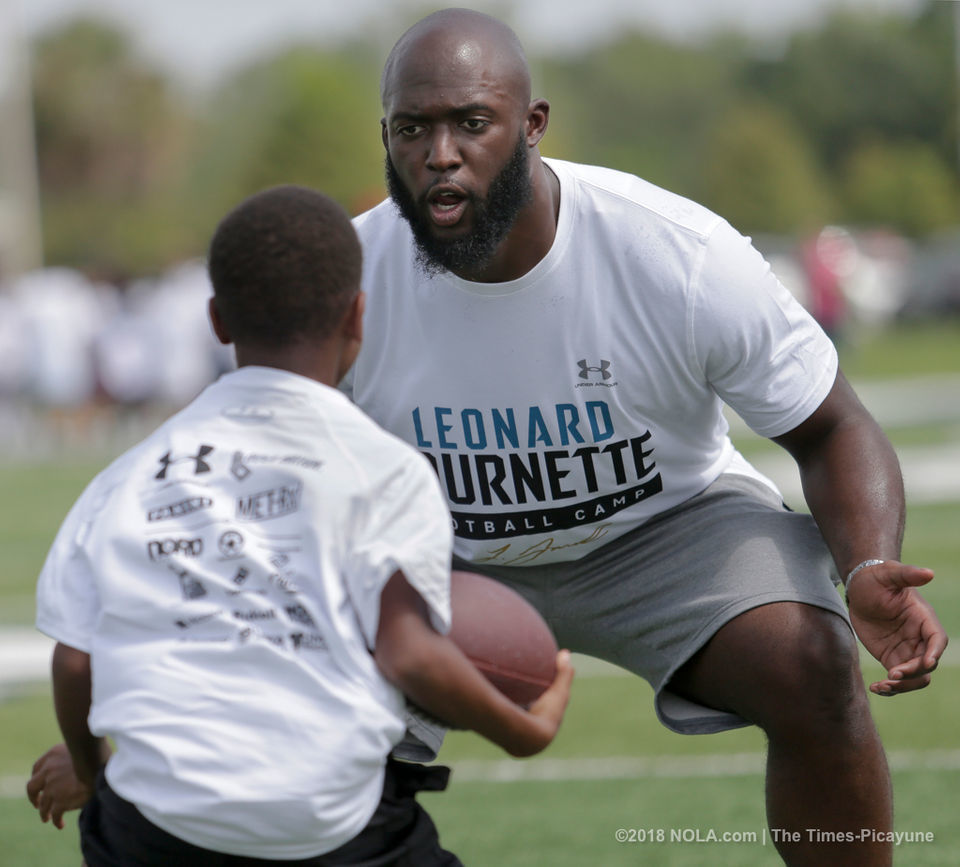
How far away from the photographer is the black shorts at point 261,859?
2.74 meters

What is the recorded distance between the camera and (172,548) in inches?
105

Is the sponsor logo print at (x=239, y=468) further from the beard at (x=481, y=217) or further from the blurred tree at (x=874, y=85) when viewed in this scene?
the blurred tree at (x=874, y=85)

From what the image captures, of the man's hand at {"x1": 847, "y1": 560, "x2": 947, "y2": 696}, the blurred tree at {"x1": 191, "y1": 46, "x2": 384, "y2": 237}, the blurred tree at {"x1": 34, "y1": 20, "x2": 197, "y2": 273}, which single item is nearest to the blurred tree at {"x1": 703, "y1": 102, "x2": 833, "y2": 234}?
the blurred tree at {"x1": 191, "y1": 46, "x2": 384, "y2": 237}

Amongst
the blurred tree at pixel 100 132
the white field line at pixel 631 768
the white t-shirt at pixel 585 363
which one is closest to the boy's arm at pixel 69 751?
the white t-shirt at pixel 585 363

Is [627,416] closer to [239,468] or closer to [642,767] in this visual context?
[239,468]

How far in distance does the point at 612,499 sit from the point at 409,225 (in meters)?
0.85

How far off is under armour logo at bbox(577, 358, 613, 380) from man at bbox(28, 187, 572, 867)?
3.76 ft

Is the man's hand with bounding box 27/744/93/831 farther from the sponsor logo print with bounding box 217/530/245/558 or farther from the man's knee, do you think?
the man's knee

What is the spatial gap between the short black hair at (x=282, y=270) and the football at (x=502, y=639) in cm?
61

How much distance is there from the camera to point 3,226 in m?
42.9

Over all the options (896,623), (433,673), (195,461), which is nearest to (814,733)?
(896,623)

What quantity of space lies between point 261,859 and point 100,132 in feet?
209

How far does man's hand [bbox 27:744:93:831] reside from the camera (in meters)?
3.12

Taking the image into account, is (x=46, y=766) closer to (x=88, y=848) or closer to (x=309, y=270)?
(x=88, y=848)
